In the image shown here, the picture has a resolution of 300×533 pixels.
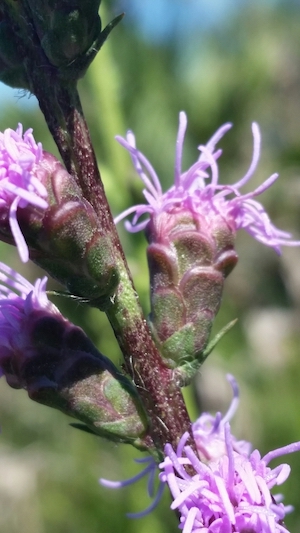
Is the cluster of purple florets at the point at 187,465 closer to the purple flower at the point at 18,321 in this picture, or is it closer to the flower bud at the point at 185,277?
the purple flower at the point at 18,321

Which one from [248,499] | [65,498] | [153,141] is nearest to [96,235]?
[248,499]

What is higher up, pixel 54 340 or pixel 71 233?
pixel 71 233

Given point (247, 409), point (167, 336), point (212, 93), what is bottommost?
point (247, 409)

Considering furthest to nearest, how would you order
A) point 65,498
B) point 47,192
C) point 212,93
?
point 212,93 < point 65,498 < point 47,192

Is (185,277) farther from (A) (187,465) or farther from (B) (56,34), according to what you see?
(B) (56,34)

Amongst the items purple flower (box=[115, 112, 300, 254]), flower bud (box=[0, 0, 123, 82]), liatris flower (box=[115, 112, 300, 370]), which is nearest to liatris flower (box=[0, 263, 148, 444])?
liatris flower (box=[115, 112, 300, 370])

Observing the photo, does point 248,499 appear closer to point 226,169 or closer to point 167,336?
point 167,336
